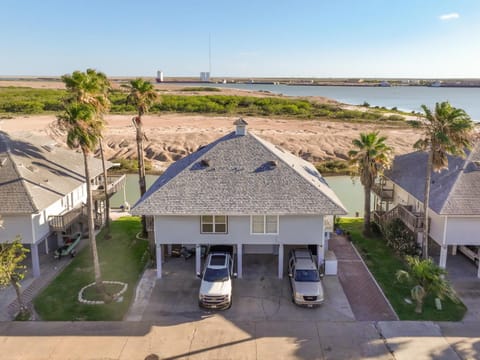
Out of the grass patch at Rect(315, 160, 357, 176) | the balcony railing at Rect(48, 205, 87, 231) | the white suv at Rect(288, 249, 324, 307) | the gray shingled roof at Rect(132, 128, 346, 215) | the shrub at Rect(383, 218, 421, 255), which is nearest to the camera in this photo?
the white suv at Rect(288, 249, 324, 307)

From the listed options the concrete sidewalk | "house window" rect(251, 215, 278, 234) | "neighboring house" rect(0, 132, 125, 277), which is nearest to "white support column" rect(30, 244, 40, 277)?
"neighboring house" rect(0, 132, 125, 277)

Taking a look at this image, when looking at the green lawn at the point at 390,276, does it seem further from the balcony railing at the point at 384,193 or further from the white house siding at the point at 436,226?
the balcony railing at the point at 384,193

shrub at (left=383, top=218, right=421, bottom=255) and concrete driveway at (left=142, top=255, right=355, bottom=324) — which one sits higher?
shrub at (left=383, top=218, right=421, bottom=255)

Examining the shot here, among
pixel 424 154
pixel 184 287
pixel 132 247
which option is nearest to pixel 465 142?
pixel 424 154

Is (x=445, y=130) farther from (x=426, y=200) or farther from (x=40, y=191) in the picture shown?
(x=40, y=191)

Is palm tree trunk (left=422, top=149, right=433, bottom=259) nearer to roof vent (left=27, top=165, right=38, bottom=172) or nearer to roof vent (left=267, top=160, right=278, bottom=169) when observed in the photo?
roof vent (left=267, top=160, right=278, bottom=169)

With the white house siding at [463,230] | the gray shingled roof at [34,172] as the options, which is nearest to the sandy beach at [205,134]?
the gray shingled roof at [34,172]

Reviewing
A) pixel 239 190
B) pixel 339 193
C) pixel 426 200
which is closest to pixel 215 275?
pixel 239 190
